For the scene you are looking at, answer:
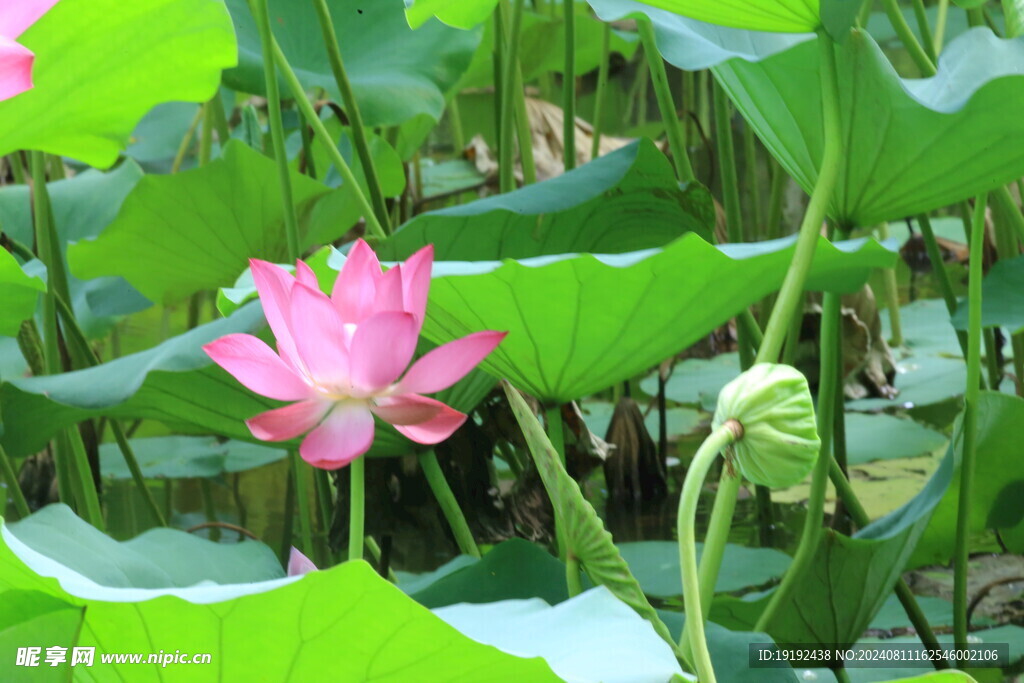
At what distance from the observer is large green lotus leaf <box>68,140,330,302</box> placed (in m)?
1.07

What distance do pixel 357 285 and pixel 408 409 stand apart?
6 centimetres

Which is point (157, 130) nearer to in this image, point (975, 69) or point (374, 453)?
point (374, 453)

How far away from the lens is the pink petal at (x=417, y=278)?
435 millimetres

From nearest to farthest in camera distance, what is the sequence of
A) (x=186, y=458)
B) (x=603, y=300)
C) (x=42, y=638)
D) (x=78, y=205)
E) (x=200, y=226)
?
(x=42, y=638), (x=603, y=300), (x=200, y=226), (x=78, y=205), (x=186, y=458)

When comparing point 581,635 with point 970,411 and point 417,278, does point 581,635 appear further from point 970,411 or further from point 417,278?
point 970,411

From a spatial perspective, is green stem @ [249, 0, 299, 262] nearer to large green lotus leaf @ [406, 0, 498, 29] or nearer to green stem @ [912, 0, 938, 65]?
large green lotus leaf @ [406, 0, 498, 29]

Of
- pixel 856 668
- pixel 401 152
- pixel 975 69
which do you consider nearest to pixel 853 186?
pixel 975 69

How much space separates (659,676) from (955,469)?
0.46 meters

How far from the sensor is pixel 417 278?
0.43 meters

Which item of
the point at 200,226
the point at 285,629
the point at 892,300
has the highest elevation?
the point at 200,226

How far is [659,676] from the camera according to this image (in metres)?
0.37

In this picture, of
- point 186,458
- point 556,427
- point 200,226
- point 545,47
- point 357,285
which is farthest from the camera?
point 545,47

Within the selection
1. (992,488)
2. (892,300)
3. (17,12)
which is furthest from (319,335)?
(892,300)

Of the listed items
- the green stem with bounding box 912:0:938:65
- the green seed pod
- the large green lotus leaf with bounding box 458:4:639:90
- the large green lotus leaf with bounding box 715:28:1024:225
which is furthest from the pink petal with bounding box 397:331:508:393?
the large green lotus leaf with bounding box 458:4:639:90
